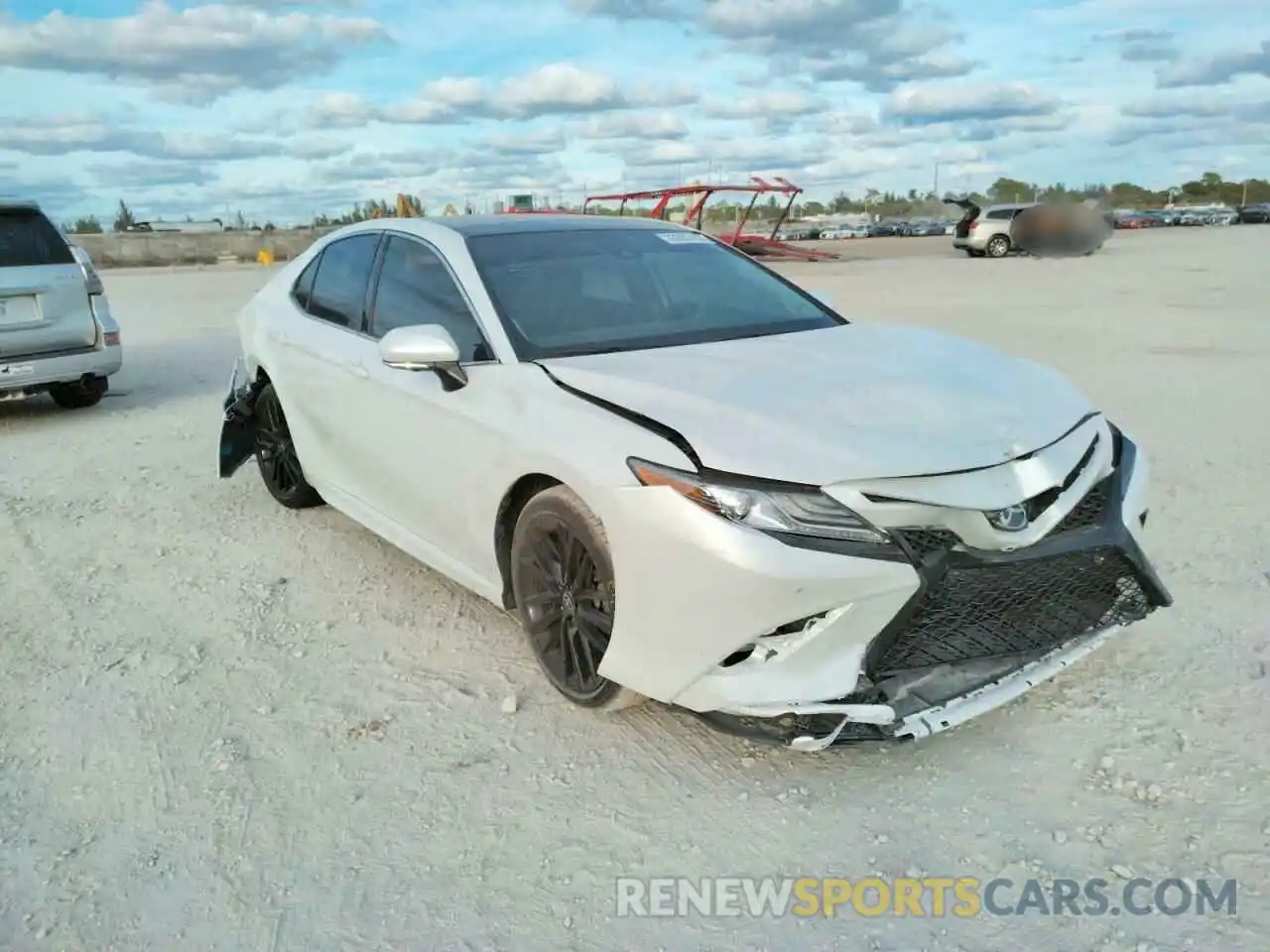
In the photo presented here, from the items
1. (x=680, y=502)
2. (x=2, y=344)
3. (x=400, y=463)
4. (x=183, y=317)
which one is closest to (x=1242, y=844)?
(x=680, y=502)

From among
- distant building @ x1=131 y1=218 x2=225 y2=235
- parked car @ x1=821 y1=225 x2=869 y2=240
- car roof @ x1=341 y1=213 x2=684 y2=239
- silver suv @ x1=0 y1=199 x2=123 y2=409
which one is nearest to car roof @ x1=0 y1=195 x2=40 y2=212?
silver suv @ x1=0 y1=199 x2=123 y2=409

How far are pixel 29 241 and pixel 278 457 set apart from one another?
170 inches

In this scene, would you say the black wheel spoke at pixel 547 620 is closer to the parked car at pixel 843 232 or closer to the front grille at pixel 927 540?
the front grille at pixel 927 540

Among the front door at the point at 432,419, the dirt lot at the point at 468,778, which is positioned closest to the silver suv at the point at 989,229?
the dirt lot at the point at 468,778

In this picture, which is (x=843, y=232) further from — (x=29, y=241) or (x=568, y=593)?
(x=568, y=593)

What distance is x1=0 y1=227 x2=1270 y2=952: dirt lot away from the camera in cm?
260

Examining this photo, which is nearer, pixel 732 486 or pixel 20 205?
pixel 732 486

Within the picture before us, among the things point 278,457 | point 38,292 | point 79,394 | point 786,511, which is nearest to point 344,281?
point 278,457

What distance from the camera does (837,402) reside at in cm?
323

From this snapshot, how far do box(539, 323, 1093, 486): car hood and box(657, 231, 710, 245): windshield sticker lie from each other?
37.1 inches

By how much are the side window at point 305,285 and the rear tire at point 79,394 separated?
4.59 m

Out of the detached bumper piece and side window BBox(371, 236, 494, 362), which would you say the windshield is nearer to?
side window BBox(371, 236, 494, 362)

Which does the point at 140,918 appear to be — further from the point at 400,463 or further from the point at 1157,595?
the point at 1157,595

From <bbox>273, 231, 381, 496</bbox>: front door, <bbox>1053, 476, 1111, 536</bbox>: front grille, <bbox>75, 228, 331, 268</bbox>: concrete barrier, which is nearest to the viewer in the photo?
<bbox>1053, 476, 1111, 536</bbox>: front grille
